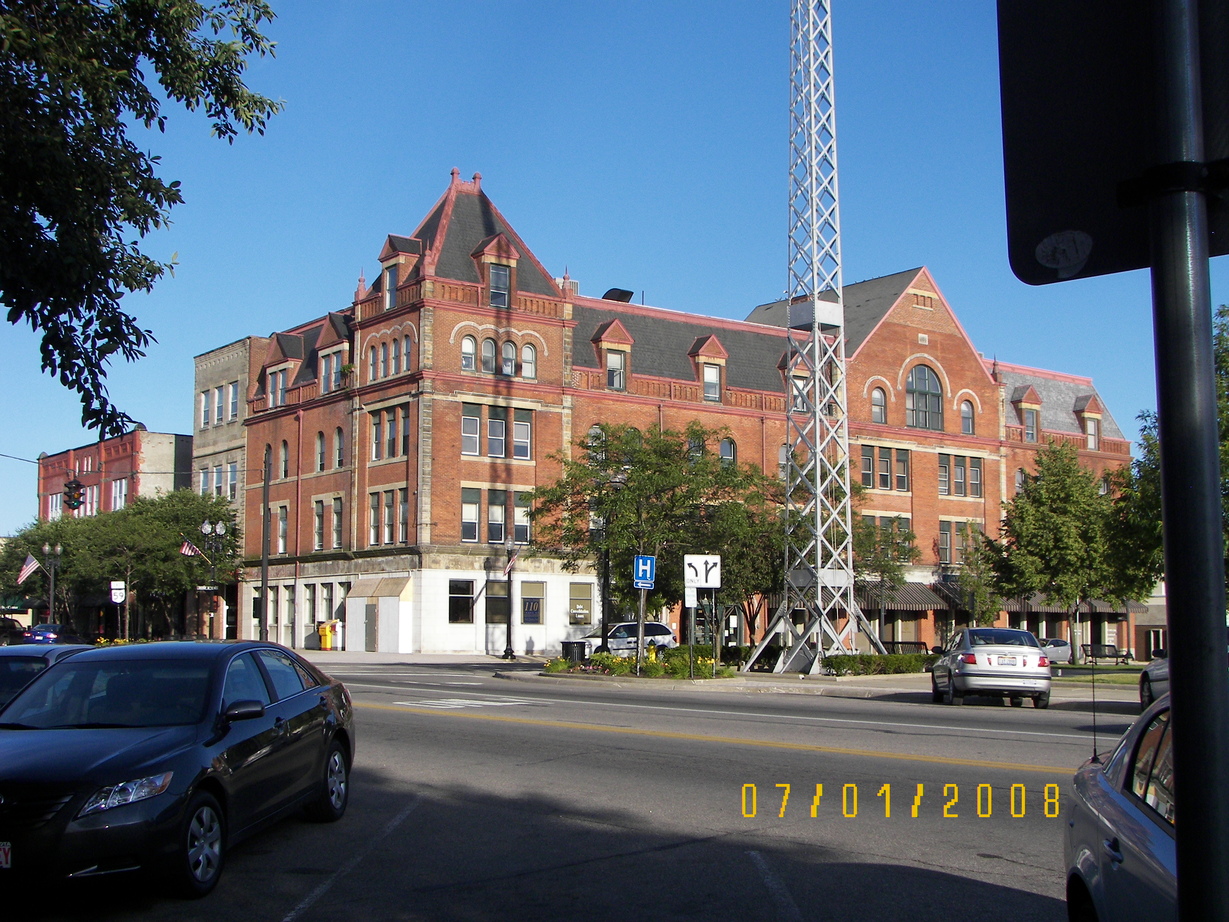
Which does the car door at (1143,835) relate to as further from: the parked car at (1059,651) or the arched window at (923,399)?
the arched window at (923,399)

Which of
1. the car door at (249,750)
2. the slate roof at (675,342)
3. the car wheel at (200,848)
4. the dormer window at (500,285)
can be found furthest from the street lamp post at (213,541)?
the car wheel at (200,848)

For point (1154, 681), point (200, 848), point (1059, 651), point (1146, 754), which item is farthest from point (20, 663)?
point (1059, 651)

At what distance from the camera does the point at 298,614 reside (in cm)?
5928

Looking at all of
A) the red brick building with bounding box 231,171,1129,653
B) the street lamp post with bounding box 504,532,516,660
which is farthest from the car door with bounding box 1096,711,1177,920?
the red brick building with bounding box 231,171,1129,653

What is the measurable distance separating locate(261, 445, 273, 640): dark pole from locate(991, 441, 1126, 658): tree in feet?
98.1

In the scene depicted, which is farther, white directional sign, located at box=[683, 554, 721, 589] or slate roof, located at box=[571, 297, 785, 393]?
slate roof, located at box=[571, 297, 785, 393]

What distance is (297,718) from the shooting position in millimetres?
9633

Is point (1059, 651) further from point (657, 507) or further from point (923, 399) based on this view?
point (657, 507)

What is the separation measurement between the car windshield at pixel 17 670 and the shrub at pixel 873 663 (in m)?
23.3

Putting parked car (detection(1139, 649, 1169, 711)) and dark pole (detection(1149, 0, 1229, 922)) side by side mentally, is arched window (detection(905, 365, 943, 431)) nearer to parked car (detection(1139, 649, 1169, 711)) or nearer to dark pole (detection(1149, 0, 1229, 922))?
parked car (detection(1139, 649, 1169, 711))

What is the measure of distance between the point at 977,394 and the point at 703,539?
1321 inches

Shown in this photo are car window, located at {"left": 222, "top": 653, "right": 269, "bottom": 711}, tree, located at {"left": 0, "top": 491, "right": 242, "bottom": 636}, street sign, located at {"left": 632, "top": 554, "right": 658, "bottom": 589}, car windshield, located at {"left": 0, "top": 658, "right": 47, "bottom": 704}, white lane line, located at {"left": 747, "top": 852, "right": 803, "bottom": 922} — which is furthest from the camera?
tree, located at {"left": 0, "top": 491, "right": 242, "bottom": 636}

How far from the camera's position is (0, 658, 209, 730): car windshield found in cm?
843

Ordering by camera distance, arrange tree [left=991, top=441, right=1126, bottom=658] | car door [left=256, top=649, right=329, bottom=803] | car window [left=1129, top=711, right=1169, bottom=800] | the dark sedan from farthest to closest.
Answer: tree [left=991, top=441, right=1126, bottom=658]
car door [left=256, top=649, right=329, bottom=803]
the dark sedan
car window [left=1129, top=711, right=1169, bottom=800]
